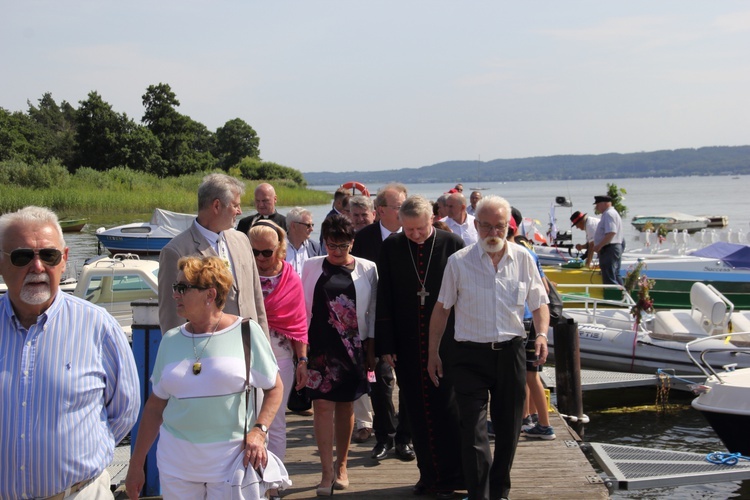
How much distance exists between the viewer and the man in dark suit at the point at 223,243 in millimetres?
4406

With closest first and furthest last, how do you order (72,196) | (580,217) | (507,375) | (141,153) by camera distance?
(507,375), (580,217), (72,196), (141,153)

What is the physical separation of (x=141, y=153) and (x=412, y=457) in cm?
6136

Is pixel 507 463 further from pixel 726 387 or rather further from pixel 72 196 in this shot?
pixel 72 196

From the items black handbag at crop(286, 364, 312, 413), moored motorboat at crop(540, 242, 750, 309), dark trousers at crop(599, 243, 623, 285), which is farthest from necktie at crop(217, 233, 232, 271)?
moored motorboat at crop(540, 242, 750, 309)

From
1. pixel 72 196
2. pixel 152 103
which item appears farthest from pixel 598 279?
pixel 152 103

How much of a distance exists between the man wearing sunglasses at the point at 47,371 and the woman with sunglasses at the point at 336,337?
2.04 m

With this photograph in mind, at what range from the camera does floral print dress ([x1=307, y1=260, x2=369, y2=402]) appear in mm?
5137

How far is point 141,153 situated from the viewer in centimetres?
6362

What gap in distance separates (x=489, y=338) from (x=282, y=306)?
50.8 inches

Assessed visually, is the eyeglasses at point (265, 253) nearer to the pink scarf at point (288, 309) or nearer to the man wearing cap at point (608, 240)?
the pink scarf at point (288, 309)

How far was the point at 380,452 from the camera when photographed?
19.5 ft

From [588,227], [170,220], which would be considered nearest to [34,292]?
[588,227]

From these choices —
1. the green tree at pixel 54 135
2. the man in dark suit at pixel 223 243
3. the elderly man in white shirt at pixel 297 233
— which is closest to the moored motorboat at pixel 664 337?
the elderly man in white shirt at pixel 297 233

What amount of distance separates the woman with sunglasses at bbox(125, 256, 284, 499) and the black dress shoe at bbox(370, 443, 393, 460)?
249cm
